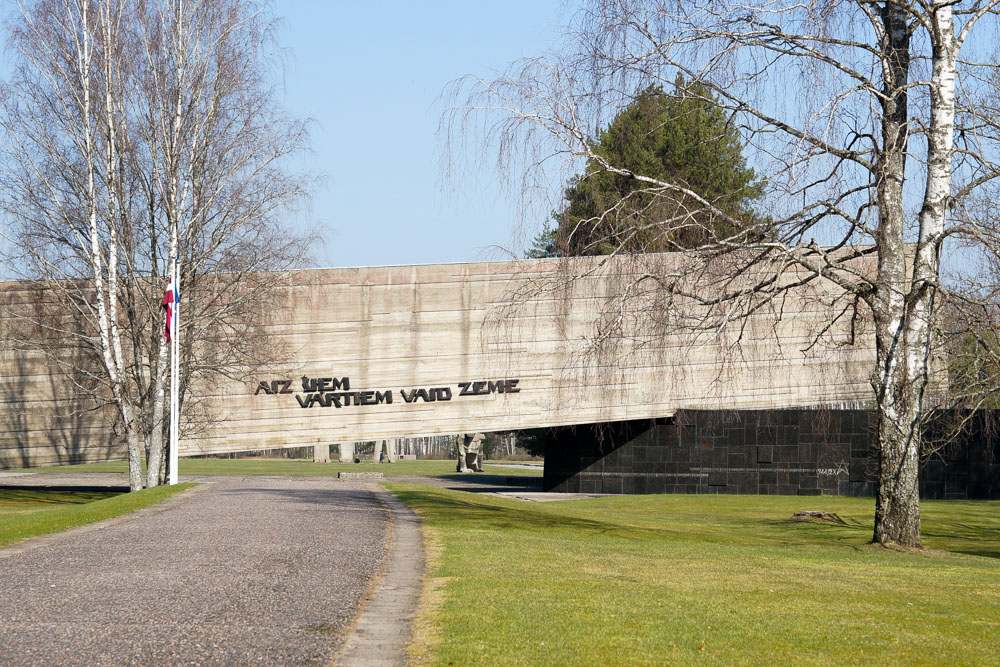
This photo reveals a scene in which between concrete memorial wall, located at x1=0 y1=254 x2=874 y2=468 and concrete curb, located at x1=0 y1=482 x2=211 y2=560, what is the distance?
38.6 feet

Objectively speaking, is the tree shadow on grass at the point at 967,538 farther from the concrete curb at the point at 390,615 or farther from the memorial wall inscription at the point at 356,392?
the memorial wall inscription at the point at 356,392

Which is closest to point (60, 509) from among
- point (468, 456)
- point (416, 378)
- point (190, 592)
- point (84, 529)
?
point (84, 529)

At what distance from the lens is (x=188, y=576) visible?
9.78m

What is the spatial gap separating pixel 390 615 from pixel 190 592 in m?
1.93

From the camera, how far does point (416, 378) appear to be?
34.7 metres

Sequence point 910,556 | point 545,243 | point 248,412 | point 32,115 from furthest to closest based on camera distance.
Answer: point 545,243
point 248,412
point 32,115
point 910,556

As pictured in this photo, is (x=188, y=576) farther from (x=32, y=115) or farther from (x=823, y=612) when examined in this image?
(x=32, y=115)

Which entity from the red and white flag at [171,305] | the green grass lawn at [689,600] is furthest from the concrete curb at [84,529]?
the red and white flag at [171,305]

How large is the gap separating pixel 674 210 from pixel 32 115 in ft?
64.3

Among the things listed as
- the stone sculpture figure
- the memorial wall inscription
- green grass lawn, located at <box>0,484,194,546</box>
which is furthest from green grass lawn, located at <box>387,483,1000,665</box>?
the stone sculpture figure

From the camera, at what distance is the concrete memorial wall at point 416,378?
3353cm

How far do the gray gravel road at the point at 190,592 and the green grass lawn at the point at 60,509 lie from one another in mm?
1118

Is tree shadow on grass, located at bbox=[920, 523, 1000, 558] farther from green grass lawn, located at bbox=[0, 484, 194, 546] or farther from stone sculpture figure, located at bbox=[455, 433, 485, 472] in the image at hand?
stone sculpture figure, located at bbox=[455, 433, 485, 472]

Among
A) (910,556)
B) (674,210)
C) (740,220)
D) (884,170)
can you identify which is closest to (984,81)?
(884,170)
